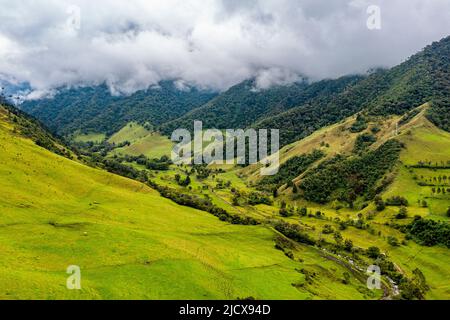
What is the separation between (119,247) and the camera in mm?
100188

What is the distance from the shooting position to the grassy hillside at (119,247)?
8150 centimetres

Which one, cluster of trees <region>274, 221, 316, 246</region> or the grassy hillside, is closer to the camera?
the grassy hillside

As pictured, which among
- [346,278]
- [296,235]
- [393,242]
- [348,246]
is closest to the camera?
[346,278]

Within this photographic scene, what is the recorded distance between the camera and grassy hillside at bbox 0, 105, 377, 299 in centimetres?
8150

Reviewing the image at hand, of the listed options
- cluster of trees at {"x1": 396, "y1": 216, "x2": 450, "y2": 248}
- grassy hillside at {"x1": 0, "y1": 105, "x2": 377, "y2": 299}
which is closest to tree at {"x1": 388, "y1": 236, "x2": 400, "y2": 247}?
cluster of trees at {"x1": 396, "y1": 216, "x2": 450, "y2": 248}

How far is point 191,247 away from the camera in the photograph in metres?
118

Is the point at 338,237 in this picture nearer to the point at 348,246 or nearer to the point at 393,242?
the point at 348,246

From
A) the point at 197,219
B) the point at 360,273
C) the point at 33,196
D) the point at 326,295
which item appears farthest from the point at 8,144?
the point at 360,273

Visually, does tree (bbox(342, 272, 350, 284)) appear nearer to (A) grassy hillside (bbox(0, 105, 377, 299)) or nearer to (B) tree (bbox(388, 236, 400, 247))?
(A) grassy hillside (bbox(0, 105, 377, 299))

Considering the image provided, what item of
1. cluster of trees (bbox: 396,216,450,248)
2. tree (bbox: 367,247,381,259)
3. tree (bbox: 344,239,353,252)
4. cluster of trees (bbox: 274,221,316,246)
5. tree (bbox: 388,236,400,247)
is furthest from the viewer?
tree (bbox: 388,236,400,247)

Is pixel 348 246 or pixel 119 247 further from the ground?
pixel 119 247

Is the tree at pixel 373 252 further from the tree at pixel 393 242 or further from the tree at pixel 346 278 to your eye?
the tree at pixel 346 278

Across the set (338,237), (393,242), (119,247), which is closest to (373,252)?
(393,242)
